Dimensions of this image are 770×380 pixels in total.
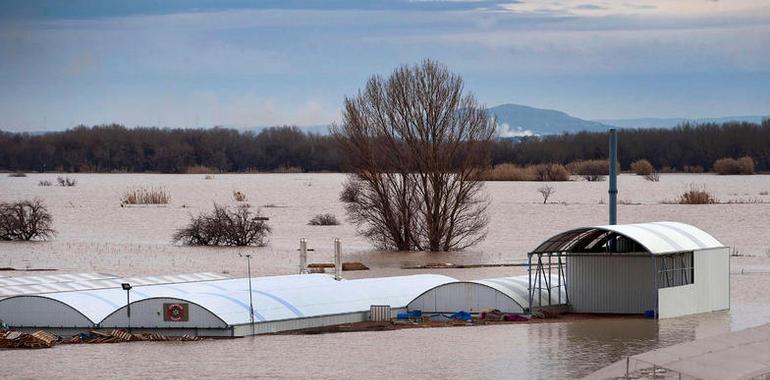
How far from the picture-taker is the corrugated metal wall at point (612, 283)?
3478 cm

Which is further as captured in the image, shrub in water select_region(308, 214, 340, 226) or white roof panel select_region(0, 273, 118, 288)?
shrub in water select_region(308, 214, 340, 226)

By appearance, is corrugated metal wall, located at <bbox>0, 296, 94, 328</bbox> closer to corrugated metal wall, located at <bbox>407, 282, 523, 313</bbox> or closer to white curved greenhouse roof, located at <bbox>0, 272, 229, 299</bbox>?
white curved greenhouse roof, located at <bbox>0, 272, 229, 299</bbox>

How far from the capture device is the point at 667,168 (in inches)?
5812

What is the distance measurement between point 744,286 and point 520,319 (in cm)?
A: 1142

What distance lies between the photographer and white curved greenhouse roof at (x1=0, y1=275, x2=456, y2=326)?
31953 mm

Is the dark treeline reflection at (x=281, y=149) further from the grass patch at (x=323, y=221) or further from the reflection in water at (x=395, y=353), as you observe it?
the reflection in water at (x=395, y=353)

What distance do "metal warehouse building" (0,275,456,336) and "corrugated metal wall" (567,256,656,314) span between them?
15.2ft

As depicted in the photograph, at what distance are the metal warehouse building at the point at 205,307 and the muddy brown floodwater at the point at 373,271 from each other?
108 cm

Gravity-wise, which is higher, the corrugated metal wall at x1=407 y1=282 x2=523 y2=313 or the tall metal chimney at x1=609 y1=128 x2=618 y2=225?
the tall metal chimney at x1=609 y1=128 x2=618 y2=225

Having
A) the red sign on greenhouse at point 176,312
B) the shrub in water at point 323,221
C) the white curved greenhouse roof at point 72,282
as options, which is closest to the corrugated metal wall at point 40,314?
the red sign on greenhouse at point 176,312

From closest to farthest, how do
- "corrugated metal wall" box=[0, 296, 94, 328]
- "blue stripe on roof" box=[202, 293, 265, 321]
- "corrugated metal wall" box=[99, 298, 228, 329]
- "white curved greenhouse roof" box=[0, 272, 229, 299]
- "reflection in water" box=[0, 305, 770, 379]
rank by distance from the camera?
"reflection in water" box=[0, 305, 770, 379] < "corrugated metal wall" box=[99, 298, 228, 329] < "corrugated metal wall" box=[0, 296, 94, 328] < "blue stripe on roof" box=[202, 293, 265, 321] < "white curved greenhouse roof" box=[0, 272, 229, 299]

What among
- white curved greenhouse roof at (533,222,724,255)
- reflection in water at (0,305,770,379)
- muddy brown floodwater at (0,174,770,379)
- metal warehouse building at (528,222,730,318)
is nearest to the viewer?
reflection in water at (0,305,770,379)

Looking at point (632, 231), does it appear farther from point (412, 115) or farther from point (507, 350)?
point (412, 115)

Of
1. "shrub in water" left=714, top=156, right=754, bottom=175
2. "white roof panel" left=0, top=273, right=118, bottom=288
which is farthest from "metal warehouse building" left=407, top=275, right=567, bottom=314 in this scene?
"shrub in water" left=714, top=156, right=754, bottom=175
